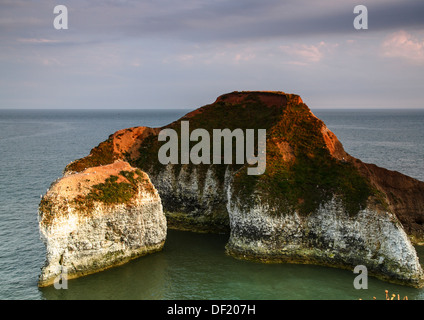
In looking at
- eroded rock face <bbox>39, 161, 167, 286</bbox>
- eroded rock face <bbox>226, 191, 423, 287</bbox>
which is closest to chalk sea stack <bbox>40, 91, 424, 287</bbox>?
eroded rock face <bbox>226, 191, 423, 287</bbox>

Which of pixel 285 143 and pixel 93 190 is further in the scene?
pixel 285 143

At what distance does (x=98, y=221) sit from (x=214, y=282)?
12509mm

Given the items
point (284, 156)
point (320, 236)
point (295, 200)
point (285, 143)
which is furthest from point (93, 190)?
point (320, 236)

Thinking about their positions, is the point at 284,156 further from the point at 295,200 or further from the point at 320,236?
the point at 320,236

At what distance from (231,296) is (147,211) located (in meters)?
13.0

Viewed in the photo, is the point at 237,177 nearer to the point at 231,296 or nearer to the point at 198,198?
the point at 198,198

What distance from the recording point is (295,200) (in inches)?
1615

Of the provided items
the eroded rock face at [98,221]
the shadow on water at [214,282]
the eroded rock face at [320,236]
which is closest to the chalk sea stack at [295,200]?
the eroded rock face at [320,236]

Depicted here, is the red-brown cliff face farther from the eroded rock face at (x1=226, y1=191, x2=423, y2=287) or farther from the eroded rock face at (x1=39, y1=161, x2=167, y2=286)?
the eroded rock face at (x1=39, y1=161, x2=167, y2=286)

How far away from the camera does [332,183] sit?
41.1 meters

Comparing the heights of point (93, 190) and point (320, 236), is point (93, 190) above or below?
above

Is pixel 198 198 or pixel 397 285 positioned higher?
pixel 198 198

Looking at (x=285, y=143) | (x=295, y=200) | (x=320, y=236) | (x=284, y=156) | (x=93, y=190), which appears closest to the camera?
(x=93, y=190)

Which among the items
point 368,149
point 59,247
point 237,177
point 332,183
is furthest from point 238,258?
point 368,149
